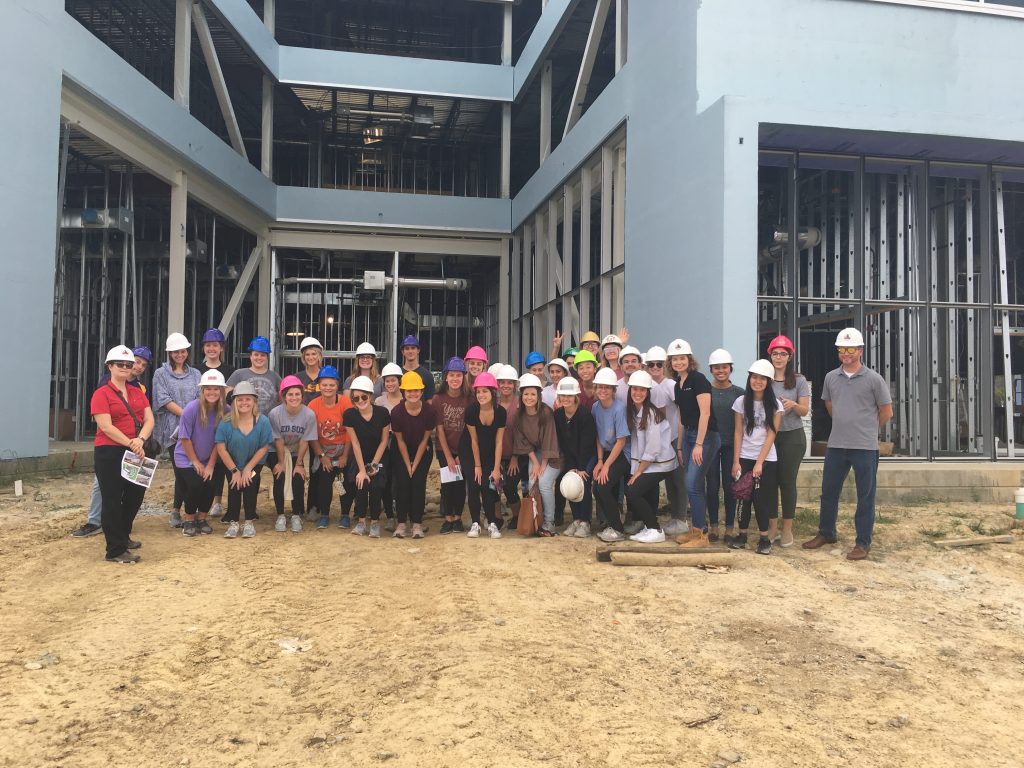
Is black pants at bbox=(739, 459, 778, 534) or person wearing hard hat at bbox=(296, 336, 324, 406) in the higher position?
person wearing hard hat at bbox=(296, 336, 324, 406)

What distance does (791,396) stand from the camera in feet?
20.5

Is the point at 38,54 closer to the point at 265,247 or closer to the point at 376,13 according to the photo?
the point at 265,247

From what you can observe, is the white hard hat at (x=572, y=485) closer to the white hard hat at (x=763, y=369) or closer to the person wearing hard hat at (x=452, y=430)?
the person wearing hard hat at (x=452, y=430)

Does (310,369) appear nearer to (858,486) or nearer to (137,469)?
(137,469)

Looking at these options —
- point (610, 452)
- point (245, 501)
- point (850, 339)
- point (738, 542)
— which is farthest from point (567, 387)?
point (245, 501)

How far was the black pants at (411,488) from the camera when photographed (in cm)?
666

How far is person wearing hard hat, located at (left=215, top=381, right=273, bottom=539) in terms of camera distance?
6.35 meters

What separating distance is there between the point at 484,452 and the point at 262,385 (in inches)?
95.9

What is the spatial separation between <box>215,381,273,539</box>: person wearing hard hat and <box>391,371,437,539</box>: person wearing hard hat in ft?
3.88

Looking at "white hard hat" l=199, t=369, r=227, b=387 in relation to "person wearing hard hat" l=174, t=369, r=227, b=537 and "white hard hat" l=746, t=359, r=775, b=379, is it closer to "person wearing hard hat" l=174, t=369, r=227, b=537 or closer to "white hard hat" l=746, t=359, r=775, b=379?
"person wearing hard hat" l=174, t=369, r=227, b=537

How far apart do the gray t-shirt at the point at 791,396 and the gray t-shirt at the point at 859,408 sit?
0.31 metres

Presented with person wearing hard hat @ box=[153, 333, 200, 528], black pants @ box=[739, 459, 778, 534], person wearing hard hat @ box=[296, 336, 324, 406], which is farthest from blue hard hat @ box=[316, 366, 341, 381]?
black pants @ box=[739, 459, 778, 534]

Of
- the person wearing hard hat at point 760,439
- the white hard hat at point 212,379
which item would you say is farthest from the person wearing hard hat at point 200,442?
the person wearing hard hat at point 760,439

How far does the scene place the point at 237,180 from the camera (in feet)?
50.9
